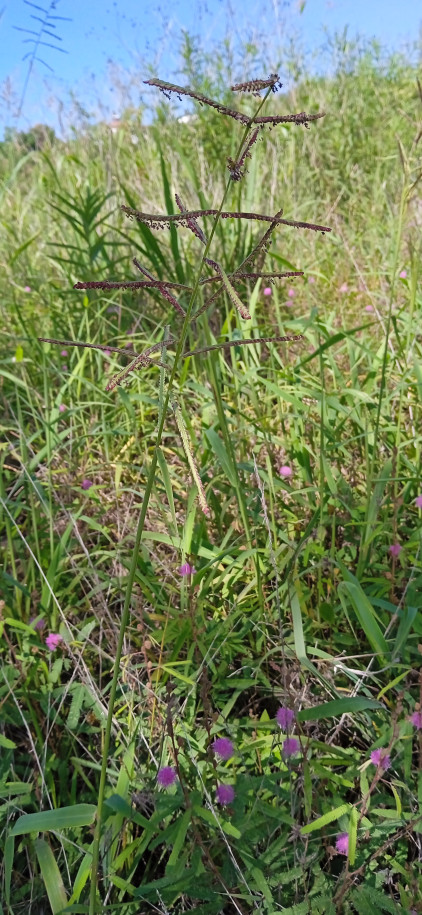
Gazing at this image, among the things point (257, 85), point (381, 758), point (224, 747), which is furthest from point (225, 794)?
point (257, 85)

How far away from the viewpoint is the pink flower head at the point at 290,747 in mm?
840

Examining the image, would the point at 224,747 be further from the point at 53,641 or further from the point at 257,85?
the point at 257,85

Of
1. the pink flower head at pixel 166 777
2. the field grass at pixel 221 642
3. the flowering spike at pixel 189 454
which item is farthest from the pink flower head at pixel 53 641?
the flowering spike at pixel 189 454

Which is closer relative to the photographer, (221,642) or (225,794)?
(225,794)

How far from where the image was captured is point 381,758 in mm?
756

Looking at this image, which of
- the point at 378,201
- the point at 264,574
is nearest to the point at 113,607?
the point at 264,574

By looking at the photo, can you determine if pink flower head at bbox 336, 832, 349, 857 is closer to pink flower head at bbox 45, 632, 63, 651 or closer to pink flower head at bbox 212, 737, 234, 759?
pink flower head at bbox 212, 737, 234, 759

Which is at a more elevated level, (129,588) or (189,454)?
(189,454)

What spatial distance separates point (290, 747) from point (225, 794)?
106mm

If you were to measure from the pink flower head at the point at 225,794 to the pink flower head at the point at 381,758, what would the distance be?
0.63ft

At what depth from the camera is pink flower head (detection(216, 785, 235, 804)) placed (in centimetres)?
82

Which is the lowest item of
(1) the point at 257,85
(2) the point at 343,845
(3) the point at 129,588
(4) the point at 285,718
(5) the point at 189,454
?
(2) the point at 343,845

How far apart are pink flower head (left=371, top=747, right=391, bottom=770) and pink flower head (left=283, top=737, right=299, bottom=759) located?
0.34 ft

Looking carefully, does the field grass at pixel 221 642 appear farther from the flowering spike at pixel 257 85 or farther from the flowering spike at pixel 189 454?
the flowering spike at pixel 257 85
